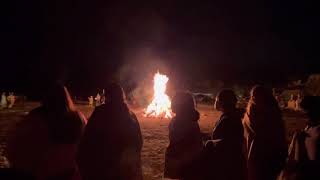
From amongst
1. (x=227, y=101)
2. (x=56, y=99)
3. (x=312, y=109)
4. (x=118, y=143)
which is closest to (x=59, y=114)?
(x=56, y=99)

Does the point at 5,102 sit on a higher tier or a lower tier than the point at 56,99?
lower

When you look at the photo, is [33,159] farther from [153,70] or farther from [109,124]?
[153,70]

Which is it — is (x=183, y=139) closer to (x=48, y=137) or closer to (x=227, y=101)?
(x=227, y=101)

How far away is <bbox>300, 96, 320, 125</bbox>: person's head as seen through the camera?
467 cm

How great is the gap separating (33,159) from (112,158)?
91cm

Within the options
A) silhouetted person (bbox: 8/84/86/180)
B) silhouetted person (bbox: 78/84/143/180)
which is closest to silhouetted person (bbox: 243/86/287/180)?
silhouetted person (bbox: 78/84/143/180)

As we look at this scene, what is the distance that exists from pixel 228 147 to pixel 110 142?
147 cm

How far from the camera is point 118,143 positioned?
4582 millimetres

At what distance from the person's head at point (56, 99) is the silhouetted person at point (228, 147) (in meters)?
1.82

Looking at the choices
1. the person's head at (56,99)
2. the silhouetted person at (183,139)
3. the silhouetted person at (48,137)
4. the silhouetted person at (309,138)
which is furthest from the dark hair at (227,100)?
the person's head at (56,99)

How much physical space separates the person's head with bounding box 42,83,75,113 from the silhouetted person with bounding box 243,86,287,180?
2.71 meters

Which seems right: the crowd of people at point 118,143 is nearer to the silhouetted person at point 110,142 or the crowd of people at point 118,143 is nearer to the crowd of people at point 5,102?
the silhouetted person at point 110,142

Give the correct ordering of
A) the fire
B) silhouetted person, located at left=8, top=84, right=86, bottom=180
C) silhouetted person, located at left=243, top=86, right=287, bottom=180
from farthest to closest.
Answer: the fire
silhouetted person, located at left=243, top=86, right=287, bottom=180
silhouetted person, located at left=8, top=84, right=86, bottom=180

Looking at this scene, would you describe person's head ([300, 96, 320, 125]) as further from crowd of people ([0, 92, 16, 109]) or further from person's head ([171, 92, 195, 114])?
crowd of people ([0, 92, 16, 109])
